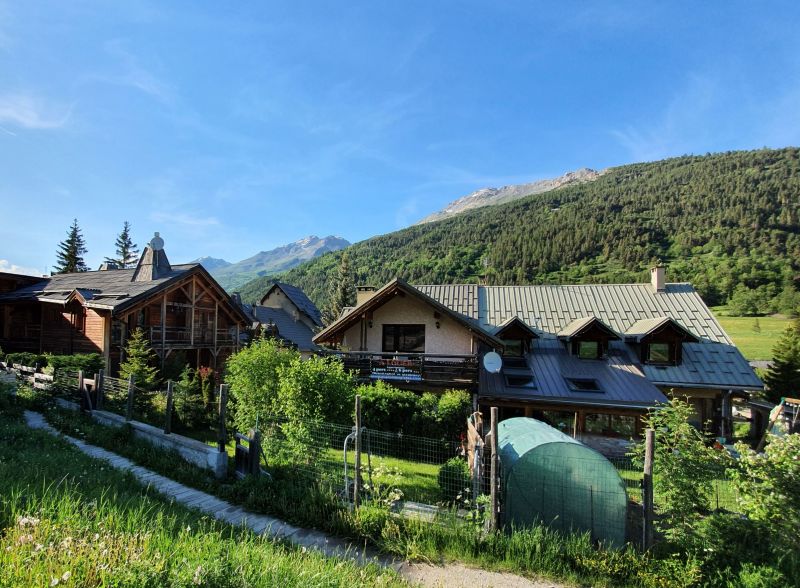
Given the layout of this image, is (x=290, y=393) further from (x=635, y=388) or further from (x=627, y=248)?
(x=627, y=248)

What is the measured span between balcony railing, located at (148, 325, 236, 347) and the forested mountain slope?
71128mm

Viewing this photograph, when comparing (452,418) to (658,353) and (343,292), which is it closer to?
(658,353)

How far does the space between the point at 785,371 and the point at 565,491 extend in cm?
2688

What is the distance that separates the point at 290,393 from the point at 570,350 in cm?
1451

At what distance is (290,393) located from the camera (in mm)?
8562

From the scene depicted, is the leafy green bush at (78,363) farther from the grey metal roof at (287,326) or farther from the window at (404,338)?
the grey metal roof at (287,326)

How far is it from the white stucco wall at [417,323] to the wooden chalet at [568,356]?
0.16 feet

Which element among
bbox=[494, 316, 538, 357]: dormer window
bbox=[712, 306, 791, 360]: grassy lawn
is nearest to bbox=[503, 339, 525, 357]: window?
bbox=[494, 316, 538, 357]: dormer window

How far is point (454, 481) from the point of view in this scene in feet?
26.5

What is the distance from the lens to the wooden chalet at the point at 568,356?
15.8m

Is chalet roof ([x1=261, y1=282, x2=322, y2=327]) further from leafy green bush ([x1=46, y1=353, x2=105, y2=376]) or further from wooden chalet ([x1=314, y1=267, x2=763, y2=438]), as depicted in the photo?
leafy green bush ([x1=46, y1=353, x2=105, y2=376])

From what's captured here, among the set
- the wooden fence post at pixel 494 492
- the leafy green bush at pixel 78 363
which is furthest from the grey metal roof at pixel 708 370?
the leafy green bush at pixel 78 363

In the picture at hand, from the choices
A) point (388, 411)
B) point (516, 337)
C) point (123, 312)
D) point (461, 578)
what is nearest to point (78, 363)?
point (123, 312)

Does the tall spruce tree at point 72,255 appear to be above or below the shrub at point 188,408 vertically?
above
